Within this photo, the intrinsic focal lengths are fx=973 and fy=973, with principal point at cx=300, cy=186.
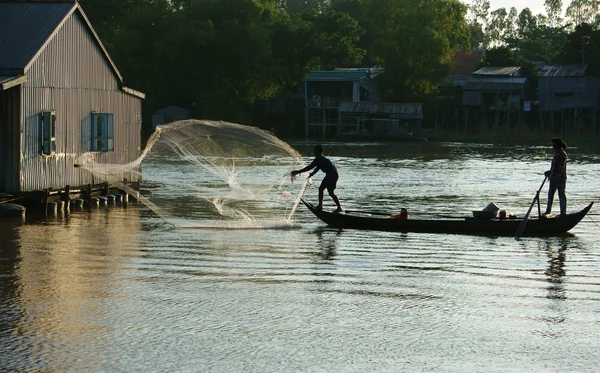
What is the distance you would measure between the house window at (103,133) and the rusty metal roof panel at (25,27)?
2.97m

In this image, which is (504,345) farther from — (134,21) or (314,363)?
(134,21)

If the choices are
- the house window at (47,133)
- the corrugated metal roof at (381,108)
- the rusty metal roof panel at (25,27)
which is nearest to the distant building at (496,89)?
the corrugated metal roof at (381,108)

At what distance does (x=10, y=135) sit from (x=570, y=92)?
60266mm

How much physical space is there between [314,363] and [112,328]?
267 centimetres

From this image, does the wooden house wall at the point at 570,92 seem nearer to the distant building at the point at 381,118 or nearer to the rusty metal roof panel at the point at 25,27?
the distant building at the point at 381,118

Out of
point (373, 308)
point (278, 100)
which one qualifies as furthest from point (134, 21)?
point (373, 308)

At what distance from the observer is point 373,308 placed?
12203mm

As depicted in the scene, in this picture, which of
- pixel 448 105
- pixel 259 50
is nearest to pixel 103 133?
pixel 259 50

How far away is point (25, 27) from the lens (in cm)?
2380

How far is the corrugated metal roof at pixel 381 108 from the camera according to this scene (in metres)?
77.6

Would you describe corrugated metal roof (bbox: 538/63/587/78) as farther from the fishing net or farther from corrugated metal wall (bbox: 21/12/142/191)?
corrugated metal wall (bbox: 21/12/142/191)

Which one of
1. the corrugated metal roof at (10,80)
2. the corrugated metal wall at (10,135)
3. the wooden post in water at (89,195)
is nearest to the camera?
the corrugated metal roof at (10,80)

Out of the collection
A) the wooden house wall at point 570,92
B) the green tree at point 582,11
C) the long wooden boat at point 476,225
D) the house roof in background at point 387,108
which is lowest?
the long wooden boat at point 476,225

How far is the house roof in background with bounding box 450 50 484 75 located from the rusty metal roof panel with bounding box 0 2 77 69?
65.2 m
